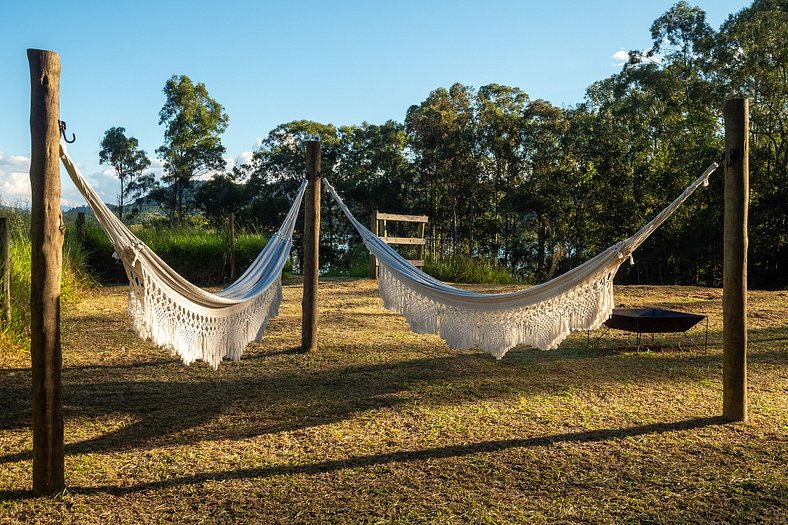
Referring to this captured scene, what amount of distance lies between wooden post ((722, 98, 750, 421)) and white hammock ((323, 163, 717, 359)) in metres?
0.17

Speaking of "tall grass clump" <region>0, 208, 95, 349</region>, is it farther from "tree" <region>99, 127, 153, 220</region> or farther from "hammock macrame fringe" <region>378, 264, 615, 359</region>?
"tree" <region>99, 127, 153, 220</region>

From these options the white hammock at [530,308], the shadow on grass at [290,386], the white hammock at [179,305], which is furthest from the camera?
the white hammock at [530,308]

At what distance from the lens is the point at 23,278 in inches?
180

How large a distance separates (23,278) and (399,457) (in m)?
3.52

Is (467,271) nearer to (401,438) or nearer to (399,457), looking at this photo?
(401,438)

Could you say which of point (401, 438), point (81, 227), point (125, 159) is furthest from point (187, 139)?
point (401, 438)

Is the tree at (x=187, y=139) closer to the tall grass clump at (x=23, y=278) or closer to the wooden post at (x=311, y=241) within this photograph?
the tall grass clump at (x=23, y=278)

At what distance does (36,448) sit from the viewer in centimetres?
200

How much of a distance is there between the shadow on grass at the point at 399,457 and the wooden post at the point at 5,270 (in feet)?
8.01

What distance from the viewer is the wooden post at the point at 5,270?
410cm

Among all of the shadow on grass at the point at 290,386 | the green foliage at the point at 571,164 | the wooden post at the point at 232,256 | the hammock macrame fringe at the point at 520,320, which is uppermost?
the green foliage at the point at 571,164

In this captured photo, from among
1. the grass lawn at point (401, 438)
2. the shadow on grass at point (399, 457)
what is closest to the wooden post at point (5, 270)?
the grass lawn at point (401, 438)

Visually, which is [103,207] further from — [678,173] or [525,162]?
[525,162]

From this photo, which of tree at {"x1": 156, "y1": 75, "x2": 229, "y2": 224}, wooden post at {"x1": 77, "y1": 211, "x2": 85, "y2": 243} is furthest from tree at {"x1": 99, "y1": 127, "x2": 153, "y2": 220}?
wooden post at {"x1": 77, "y1": 211, "x2": 85, "y2": 243}
